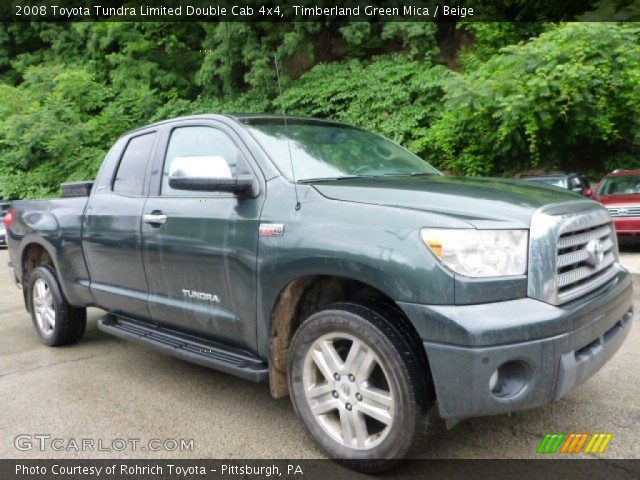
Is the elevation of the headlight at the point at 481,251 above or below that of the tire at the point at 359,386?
above

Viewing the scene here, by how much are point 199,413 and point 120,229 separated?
1421 mm

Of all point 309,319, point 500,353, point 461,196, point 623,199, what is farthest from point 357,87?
point 500,353

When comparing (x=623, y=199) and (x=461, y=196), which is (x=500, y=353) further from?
(x=623, y=199)

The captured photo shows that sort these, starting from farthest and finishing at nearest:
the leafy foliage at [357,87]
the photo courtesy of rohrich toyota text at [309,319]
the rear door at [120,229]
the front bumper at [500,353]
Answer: the leafy foliage at [357,87] → the rear door at [120,229] → the photo courtesy of rohrich toyota text at [309,319] → the front bumper at [500,353]

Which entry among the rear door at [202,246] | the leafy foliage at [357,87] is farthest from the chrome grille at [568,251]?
the leafy foliage at [357,87]

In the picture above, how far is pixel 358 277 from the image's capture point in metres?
2.60

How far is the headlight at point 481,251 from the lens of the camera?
7.84 feet

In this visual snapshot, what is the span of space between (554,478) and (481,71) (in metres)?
13.6

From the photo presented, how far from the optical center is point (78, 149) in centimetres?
1995

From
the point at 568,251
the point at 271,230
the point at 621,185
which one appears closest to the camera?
the point at 568,251

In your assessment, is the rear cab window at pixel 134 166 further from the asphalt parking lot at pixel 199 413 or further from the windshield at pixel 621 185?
the windshield at pixel 621 185

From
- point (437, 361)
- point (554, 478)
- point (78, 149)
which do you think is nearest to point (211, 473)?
point (437, 361)

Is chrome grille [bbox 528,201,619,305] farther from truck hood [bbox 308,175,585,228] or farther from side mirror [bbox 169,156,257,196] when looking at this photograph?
side mirror [bbox 169,156,257,196]

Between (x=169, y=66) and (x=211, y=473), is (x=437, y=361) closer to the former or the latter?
(x=211, y=473)
